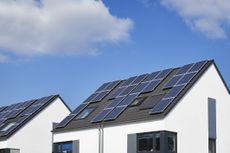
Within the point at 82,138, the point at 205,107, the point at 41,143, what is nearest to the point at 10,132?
the point at 41,143

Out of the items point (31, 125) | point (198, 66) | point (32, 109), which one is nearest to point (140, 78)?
point (198, 66)

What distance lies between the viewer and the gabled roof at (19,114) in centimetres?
4044

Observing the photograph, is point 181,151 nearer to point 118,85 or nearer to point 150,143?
point 150,143

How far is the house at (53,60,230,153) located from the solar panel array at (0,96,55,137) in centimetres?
503

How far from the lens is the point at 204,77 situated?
110ft

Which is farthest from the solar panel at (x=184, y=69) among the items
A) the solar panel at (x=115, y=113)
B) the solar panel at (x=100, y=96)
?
the solar panel at (x=100, y=96)

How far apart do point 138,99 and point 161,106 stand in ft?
12.4

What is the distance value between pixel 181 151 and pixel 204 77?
5421 mm

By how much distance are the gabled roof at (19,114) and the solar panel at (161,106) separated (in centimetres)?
1347

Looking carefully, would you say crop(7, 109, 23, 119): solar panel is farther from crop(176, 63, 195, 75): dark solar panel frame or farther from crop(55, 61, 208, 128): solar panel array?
crop(176, 63, 195, 75): dark solar panel frame

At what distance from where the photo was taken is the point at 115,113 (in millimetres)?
33656

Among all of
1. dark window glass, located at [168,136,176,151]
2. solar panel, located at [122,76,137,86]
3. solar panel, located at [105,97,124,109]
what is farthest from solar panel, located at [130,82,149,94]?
dark window glass, located at [168,136,176,151]

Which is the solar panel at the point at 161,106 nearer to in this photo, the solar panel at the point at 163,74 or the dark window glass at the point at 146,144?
the dark window glass at the point at 146,144

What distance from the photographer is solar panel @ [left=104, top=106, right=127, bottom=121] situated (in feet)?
109
